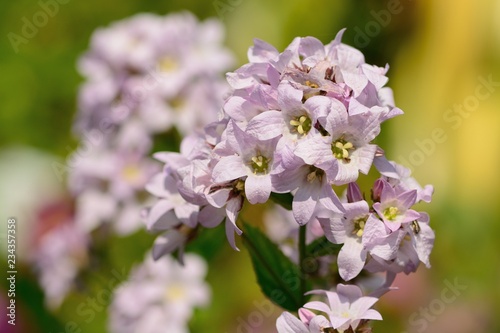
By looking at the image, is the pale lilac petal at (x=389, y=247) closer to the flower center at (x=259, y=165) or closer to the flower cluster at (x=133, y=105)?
the flower center at (x=259, y=165)

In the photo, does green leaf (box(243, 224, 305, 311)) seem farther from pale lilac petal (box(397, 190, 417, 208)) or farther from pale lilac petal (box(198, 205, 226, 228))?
pale lilac petal (box(397, 190, 417, 208))

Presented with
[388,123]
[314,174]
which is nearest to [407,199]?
[314,174]

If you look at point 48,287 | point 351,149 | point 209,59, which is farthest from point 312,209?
point 48,287

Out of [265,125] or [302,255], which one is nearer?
[265,125]

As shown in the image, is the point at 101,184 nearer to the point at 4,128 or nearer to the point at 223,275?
the point at 223,275

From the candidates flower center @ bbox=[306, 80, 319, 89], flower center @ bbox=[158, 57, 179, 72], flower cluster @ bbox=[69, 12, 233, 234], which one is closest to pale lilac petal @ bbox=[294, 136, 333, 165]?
flower center @ bbox=[306, 80, 319, 89]

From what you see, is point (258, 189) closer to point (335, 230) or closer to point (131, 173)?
point (335, 230)
